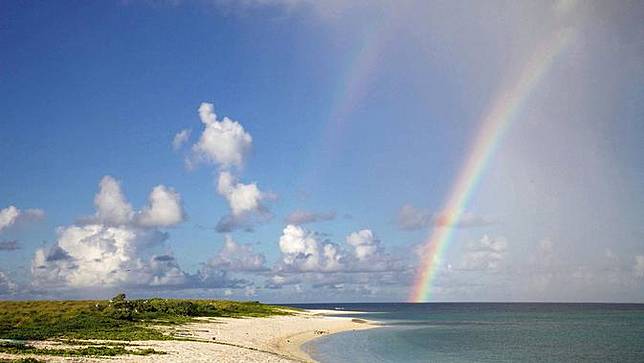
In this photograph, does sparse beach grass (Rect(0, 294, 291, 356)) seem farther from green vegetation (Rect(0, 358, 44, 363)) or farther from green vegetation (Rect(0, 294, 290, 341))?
green vegetation (Rect(0, 358, 44, 363))

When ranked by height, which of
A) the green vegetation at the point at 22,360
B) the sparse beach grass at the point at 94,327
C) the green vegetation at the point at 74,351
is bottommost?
the green vegetation at the point at 22,360

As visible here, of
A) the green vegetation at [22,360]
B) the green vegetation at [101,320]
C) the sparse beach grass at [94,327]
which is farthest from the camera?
the green vegetation at [101,320]

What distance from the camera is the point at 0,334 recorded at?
171 feet

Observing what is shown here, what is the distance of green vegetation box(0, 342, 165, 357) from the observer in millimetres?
39281

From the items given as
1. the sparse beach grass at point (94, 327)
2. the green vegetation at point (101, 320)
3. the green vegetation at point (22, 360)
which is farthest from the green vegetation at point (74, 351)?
the green vegetation at point (101, 320)

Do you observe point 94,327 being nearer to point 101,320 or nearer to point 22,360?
point 101,320

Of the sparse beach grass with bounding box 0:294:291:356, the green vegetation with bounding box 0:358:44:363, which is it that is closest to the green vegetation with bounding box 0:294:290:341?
the sparse beach grass with bounding box 0:294:291:356

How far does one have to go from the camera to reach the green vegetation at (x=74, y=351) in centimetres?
3928

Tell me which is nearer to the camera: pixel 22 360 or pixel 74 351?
pixel 22 360

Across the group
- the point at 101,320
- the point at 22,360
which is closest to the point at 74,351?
the point at 22,360

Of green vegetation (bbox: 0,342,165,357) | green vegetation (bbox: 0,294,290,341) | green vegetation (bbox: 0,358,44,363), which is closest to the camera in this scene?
green vegetation (bbox: 0,358,44,363)

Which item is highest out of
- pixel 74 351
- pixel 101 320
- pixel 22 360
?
pixel 101 320

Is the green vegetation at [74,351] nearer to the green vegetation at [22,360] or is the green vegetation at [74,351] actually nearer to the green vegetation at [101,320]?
the green vegetation at [22,360]

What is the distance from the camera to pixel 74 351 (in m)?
41.1
